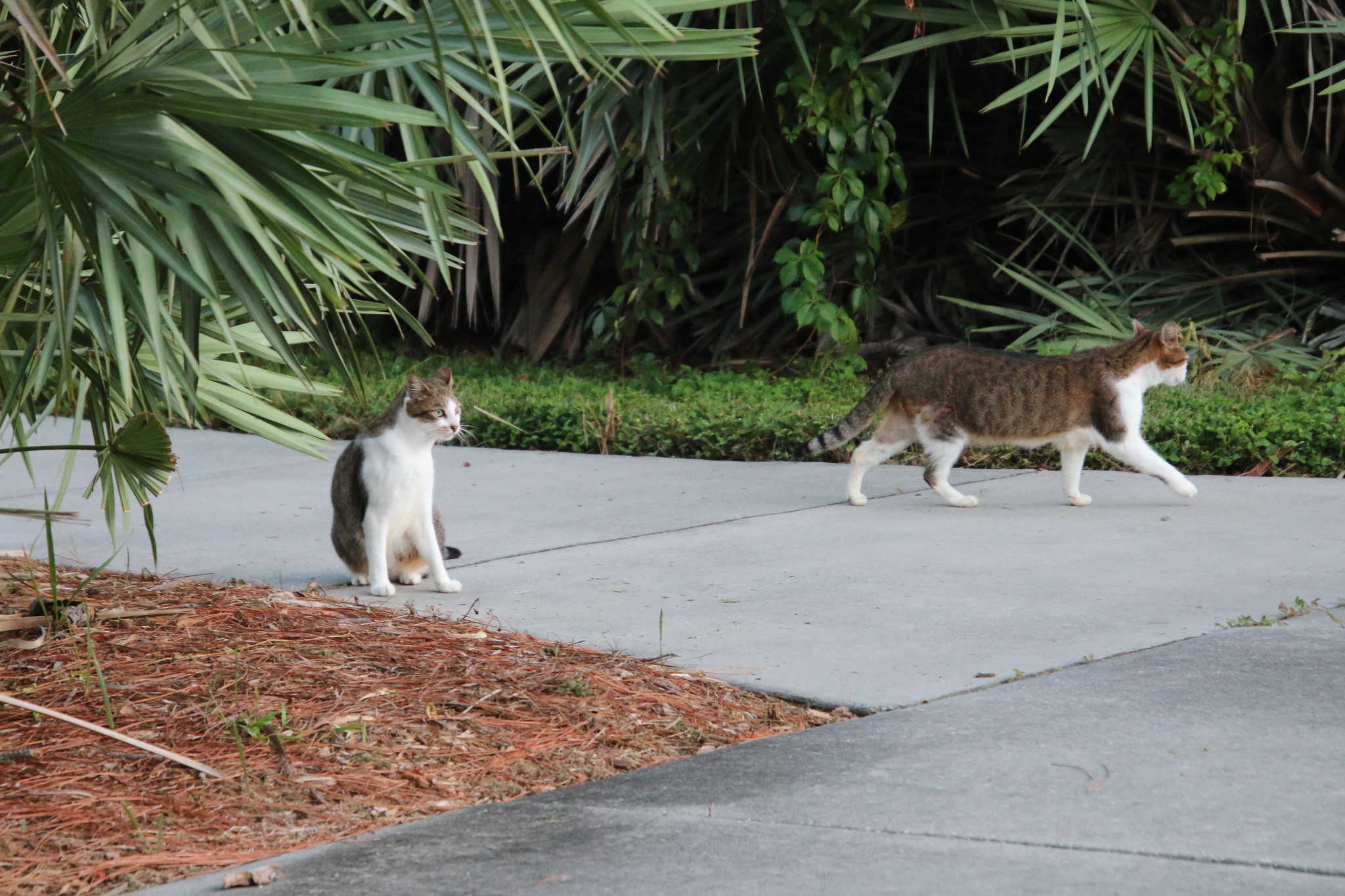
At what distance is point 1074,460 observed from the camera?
6.35m

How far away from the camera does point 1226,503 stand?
240 inches

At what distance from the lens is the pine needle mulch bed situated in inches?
108

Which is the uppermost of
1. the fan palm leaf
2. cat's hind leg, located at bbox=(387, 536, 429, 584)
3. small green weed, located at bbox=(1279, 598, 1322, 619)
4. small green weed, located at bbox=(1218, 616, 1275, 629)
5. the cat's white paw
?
the fan palm leaf

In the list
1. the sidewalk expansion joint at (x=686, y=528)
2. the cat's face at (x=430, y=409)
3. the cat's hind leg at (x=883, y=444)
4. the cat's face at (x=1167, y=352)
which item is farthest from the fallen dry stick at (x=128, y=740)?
the cat's face at (x=1167, y=352)

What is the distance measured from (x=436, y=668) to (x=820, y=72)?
651 centimetres

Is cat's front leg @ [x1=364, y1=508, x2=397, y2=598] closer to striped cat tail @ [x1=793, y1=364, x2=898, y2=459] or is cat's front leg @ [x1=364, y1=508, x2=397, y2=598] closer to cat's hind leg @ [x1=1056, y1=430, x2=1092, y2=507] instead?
striped cat tail @ [x1=793, y1=364, x2=898, y2=459]

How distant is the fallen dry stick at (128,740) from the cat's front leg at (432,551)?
5.91ft

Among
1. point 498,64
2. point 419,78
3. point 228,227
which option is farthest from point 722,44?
point 228,227

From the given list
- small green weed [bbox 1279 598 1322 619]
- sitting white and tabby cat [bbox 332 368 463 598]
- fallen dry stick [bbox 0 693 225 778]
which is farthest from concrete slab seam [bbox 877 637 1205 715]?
sitting white and tabby cat [bbox 332 368 463 598]

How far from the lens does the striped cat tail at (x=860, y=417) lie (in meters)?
6.61

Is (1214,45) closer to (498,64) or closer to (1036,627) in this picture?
(1036,627)

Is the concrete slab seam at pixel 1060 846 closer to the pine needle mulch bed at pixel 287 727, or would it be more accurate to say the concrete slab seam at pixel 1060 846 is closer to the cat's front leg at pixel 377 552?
the pine needle mulch bed at pixel 287 727

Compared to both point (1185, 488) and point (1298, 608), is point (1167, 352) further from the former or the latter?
point (1298, 608)

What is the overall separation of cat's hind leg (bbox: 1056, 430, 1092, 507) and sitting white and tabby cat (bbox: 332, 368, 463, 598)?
277cm
